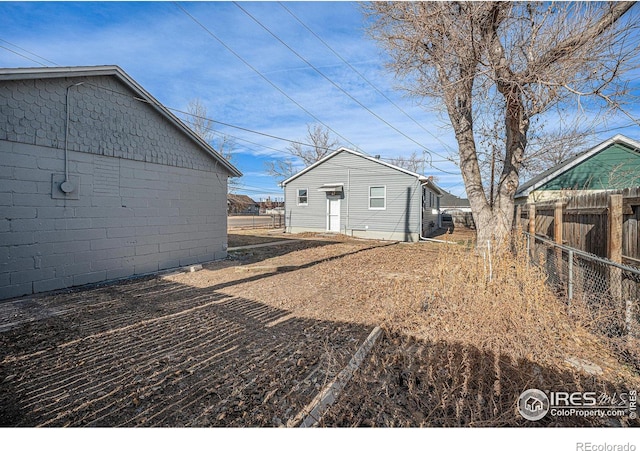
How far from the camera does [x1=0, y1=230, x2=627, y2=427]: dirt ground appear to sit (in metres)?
2.32

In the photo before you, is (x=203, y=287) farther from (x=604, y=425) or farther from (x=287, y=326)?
(x=604, y=425)

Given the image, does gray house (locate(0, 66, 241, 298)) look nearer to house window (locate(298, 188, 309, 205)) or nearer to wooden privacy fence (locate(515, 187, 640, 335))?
wooden privacy fence (locate(515, 187, 640, 335))

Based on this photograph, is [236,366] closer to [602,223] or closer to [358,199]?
[602,223]

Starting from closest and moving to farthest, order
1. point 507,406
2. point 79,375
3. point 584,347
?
point 507,406, point 79,375, point 584,347

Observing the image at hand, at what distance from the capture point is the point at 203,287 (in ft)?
20.6

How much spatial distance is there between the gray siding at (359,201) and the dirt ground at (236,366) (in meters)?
10.4

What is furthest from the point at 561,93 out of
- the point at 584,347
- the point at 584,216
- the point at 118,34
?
the point at 118,34

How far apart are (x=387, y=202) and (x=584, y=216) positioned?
37.0 ft

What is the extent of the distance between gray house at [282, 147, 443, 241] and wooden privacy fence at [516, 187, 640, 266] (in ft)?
28.8

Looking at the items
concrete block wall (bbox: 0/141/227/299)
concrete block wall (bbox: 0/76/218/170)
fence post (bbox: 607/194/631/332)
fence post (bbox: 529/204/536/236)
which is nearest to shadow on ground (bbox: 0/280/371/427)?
concrete block wall (bbox: 0/141/227/299)

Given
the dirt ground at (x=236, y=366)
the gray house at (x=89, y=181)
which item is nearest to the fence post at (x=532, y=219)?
the dirt ground at (x=236, y=366)

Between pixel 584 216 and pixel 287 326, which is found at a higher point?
pixel 584 216

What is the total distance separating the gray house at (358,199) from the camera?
15445 mm

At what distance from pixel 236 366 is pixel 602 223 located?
4.96 metres
